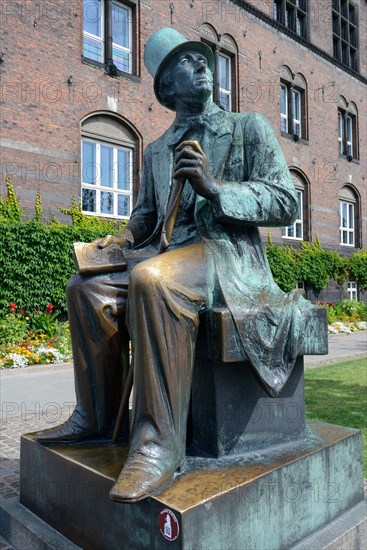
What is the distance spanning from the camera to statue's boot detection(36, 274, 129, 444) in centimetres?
245

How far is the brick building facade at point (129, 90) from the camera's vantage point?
12.5 meters

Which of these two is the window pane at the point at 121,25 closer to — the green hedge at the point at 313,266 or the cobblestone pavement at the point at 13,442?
the green hedge at the point at 313,266

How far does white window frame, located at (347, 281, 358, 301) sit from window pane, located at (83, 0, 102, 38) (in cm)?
1579

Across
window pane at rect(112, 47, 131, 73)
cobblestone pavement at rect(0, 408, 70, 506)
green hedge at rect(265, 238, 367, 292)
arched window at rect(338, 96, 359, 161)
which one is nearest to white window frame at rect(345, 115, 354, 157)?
arched window at rect(338, 96, 359, 161)

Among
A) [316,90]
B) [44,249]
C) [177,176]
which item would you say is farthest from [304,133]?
[177,176]

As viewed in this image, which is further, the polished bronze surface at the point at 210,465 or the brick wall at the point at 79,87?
the brick wall at the point at 79,87

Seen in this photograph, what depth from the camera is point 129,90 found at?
14.8 metres

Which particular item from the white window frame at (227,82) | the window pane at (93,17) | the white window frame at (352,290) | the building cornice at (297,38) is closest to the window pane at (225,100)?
the white window frame at (227,82)

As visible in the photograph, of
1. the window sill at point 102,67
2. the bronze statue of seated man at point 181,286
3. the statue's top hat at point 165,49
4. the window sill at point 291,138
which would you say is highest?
the window sill at point 291,138

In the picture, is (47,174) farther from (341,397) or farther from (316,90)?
(316,90)

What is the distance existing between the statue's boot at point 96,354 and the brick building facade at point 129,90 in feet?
34.4

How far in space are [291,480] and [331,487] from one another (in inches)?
13.8

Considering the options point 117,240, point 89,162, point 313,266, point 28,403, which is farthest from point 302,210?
point 117,240

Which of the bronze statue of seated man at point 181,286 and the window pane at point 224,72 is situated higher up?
the window pane at point 224,72
